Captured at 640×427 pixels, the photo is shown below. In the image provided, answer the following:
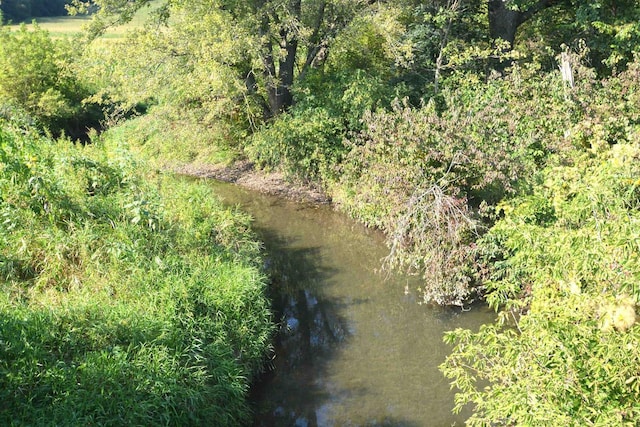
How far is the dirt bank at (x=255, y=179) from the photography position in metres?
14.5

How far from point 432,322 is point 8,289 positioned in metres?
5.97

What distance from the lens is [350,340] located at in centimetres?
852

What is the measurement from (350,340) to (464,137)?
4.00 meters

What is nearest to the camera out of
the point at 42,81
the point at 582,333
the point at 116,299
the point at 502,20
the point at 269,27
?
the point at 582,333

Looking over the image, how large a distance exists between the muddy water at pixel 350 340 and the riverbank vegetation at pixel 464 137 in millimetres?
448

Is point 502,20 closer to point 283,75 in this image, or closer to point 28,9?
point 283,75

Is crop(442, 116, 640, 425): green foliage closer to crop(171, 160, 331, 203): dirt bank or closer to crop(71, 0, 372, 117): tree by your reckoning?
crop(171, 160, 331, 203): dirt bank

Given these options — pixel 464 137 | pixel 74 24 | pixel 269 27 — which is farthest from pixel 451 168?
pixel 74 24

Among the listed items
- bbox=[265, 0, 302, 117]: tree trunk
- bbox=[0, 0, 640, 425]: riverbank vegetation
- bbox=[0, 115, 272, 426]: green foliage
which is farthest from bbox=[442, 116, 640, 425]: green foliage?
bbox=[265, 0, 302, 117]: tree trunk

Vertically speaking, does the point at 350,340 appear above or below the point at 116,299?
below

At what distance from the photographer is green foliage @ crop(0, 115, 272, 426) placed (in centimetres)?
566

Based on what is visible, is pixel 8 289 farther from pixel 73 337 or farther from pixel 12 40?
pixel 12 40

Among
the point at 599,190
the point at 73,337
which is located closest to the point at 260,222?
the point at 73,337

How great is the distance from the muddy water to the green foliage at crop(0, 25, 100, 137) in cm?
1206
